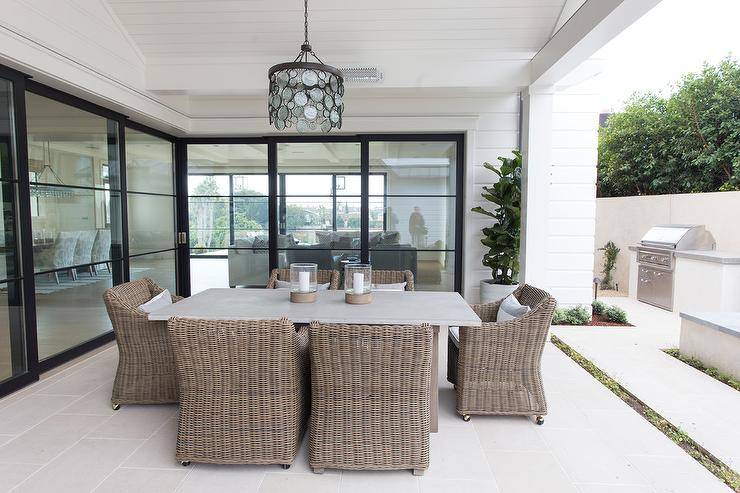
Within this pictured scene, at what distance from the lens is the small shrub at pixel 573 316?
5086 millimetres

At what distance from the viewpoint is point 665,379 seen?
3.38m

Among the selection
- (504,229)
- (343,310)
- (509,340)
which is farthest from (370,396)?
(504,229)

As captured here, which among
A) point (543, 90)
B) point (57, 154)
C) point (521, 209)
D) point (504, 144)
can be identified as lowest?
point (521, 209)

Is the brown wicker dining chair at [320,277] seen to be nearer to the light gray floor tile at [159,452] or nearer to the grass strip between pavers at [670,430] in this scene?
the light gray floor tile at [159,452]

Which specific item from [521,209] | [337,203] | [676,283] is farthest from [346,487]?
[676,283]

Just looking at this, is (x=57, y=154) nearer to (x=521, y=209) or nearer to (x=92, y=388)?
(x=92, y=388)

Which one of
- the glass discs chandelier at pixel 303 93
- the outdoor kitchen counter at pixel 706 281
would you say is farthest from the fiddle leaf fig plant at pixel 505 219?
the glass discs chandelier at pixel 303 93

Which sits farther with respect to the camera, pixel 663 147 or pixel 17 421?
pixel 663 147

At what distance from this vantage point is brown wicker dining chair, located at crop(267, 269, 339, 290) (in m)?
3.68

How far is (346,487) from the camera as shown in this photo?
2.00 meters

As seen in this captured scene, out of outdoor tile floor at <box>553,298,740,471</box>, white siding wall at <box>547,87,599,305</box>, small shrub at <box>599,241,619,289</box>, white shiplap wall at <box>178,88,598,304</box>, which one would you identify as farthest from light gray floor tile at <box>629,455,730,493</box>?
small shrub at <box>599,241,619,289</box>

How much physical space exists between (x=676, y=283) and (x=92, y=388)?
21.8 feet

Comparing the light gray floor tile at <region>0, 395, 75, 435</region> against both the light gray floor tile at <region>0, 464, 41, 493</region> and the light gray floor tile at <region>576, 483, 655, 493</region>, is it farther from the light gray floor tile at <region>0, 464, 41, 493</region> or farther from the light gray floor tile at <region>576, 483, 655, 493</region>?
the light gray floor tile at <region>576, 483, 655, 493</region>

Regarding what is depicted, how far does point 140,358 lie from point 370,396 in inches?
66.1
